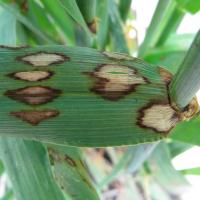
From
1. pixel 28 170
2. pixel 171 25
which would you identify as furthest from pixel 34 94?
pixel 171 25

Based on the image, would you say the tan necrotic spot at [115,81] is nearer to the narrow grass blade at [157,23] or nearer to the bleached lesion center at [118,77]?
the bleached lesion center at [118,77]

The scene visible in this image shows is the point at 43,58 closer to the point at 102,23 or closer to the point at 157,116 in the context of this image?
the point at 157,116

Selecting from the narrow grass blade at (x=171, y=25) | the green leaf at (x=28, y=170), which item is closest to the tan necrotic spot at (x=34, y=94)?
the green leaf at (x=28, y=170)

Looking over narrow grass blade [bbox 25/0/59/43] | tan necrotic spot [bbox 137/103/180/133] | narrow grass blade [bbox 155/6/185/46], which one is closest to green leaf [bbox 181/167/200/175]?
narrow grass blade [bbox 155/6/185/46]

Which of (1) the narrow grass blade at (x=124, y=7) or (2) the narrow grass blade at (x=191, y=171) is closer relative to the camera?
(1) the narrow grass blade at (x=124, y=7)

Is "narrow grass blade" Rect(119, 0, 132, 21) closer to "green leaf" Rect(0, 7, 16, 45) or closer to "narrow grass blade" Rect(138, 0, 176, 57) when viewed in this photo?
"narrow grass blade" Rect(138, 0, 176, 57)

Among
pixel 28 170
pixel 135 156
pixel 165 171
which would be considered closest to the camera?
pixel 28 170
